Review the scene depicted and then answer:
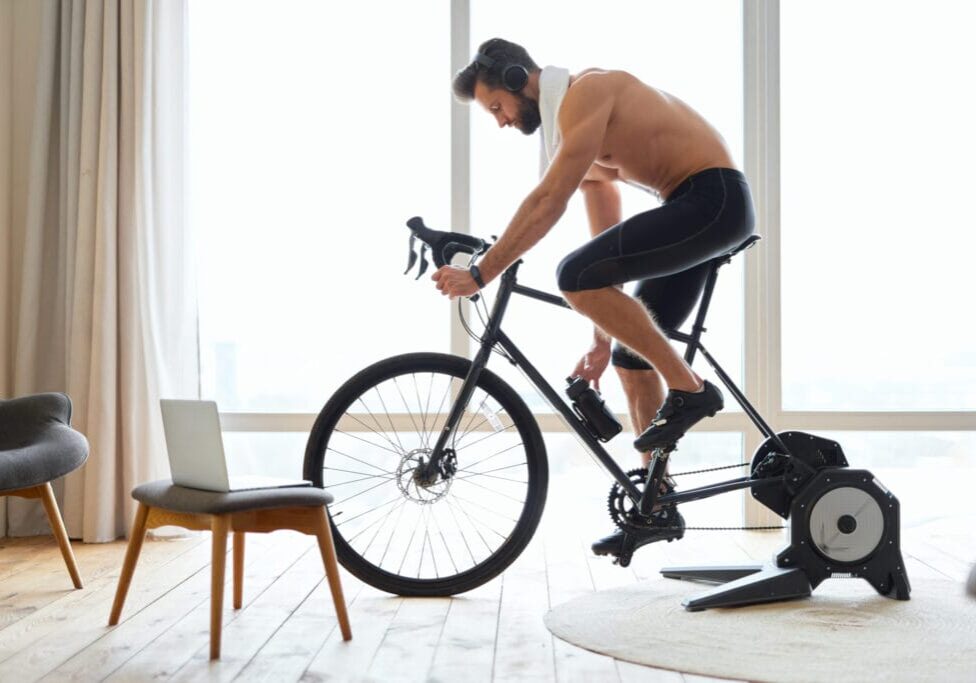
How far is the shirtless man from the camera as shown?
2.31 m

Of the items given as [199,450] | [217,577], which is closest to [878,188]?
[199,450]

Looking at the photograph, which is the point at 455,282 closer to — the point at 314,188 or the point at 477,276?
the point at 477,276

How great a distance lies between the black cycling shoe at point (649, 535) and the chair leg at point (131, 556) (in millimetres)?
965

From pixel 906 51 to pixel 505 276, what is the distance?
2.09 m

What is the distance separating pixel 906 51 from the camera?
379 cm

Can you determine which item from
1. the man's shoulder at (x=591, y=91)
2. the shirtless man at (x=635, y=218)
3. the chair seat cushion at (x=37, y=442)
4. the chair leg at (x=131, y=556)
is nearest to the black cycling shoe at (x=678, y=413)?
the shirtless man at (x=635, y=218)

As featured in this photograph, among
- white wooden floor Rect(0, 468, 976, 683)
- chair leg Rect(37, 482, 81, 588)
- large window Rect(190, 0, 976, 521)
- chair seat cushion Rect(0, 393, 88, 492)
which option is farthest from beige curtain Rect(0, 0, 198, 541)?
chair leg Rect(37, 482, 81, 588)

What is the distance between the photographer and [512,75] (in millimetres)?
2479

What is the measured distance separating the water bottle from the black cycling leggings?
0.77 feet

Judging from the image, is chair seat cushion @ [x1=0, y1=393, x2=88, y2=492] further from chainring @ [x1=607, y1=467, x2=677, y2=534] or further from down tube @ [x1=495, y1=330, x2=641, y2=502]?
chainring @ [x1=607, y1=467, x2=677, y2=534]

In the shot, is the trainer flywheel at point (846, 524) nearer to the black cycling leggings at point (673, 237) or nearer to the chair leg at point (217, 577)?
the black cycling leggings at point (673, 237)

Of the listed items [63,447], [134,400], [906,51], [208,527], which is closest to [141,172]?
[134,400]

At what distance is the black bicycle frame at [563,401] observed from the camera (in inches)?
95.3

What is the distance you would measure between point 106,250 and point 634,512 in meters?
2.00
